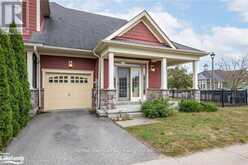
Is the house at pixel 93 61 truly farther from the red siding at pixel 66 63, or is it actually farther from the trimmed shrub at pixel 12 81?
the trimmed shrub at pixel 12 81

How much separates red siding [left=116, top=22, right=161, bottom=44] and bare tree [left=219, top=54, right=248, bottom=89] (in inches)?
623

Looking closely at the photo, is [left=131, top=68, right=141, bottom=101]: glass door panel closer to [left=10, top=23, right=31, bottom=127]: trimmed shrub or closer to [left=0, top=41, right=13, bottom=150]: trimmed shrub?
[left=10, top=23, right=31, bottom=127]: trimmed shrub

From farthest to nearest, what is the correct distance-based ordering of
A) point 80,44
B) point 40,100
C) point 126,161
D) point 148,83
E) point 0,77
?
point 148,83 → point 80,44 → point 40,100 → point 0,77 → point 126,161

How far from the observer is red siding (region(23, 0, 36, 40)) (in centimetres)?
856

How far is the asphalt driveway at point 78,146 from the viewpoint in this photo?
12.5 feet

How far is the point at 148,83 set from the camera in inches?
473

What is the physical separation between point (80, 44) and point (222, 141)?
8.36 metres

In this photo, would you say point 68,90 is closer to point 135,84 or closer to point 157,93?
point 135,84

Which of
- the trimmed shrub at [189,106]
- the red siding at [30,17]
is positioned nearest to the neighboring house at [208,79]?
the trimmed shrub at [189,106]

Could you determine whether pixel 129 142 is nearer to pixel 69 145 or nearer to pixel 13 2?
pixel 69 145

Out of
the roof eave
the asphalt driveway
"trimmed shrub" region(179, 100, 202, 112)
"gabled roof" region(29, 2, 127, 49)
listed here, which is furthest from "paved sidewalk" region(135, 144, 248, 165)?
"gabled roof" region(29, 2, 127, 49)

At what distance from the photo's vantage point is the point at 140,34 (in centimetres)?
1021

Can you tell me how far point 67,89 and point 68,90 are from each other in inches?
3.2

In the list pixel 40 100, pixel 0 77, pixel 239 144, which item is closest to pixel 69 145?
pixel 0 77
